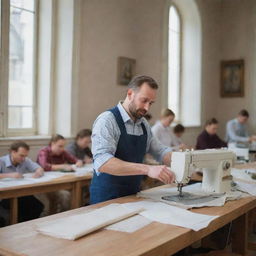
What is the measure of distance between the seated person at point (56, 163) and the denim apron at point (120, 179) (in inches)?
80.1

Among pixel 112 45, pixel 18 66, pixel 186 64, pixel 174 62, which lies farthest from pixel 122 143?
pixel 186 64

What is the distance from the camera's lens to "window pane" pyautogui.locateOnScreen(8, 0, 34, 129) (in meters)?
5.54

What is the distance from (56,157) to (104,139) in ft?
8.77

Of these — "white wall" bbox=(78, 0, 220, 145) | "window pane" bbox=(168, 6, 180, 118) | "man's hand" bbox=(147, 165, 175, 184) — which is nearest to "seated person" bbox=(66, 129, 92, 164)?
"white wall" bbox=(78, 0, 220, 145)

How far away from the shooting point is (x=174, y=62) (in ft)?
29.8

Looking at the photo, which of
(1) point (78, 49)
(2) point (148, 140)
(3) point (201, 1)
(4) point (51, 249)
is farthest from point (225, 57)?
(4) point (51, 249)

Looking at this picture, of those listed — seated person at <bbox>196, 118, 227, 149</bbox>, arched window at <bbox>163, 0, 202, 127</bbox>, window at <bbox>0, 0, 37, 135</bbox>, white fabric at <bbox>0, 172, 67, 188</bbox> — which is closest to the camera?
white fabric at <bbox>0, 172, 67, 188</bbox>

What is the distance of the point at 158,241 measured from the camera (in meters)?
1.76

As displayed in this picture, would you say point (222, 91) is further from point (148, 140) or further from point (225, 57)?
point (148, 140)

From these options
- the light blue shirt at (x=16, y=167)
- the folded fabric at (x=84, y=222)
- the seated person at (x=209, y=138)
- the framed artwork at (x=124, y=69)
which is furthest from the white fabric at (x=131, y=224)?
the seated person at (x=209, y=138)

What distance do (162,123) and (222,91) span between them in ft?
12.0

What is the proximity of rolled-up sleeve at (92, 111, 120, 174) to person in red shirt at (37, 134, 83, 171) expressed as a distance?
2.16 meters

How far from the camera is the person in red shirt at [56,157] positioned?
15.3 feet

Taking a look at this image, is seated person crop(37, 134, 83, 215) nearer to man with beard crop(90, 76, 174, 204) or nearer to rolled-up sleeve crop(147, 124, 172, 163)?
→ rolled-up sleeve crop(147, 124, 172, 163)
